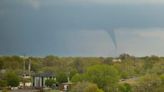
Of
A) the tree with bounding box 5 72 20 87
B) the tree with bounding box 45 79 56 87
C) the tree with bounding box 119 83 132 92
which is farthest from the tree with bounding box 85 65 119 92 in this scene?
the tree with bounding box 45 79 56 87

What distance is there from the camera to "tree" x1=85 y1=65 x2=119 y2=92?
7412cm

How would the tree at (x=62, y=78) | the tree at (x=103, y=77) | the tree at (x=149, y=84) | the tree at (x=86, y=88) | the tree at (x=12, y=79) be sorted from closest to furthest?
1. the tree at (x=86, y=88)
2. the tree at (x=149, y=84)
3. the tree at (x=103, y=77)
4. the tree at (x=12, y=79)
5. the tree at (x=62, y=78)

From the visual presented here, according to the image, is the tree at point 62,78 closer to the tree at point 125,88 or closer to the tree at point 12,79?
the tree at point 12,79

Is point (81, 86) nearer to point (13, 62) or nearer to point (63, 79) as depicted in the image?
point (63, 79)

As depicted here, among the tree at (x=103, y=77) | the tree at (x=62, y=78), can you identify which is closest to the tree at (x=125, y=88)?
the tree at (x=103, y=77)

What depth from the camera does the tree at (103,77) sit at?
74.1 m

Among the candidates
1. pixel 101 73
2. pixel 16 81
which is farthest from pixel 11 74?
pixel 101 73

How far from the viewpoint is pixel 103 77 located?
247ft

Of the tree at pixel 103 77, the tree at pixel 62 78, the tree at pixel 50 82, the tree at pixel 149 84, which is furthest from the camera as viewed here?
the tree at pixel 50 82

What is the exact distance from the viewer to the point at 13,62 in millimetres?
138375

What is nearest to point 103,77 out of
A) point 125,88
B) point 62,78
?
point 125,88

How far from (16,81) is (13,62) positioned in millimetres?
38372

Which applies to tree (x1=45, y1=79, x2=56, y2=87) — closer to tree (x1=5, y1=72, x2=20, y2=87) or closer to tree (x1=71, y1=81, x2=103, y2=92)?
tree (x1=5, y1=72, x2=20, y2=87)

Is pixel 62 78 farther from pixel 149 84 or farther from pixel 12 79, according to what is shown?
pixel 149 84
